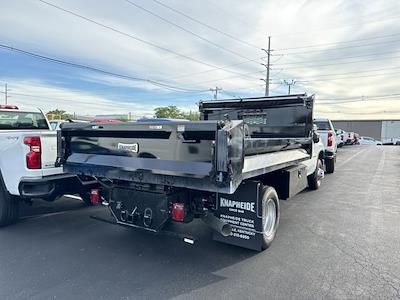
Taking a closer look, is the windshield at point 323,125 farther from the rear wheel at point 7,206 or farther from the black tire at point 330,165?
the rear wheel at point 7,206

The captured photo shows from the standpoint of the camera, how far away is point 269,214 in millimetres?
4215

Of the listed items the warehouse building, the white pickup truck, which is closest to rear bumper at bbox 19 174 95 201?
the white pickup truck

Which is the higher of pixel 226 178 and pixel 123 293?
pixel 226 178

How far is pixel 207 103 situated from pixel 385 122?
6556 cm

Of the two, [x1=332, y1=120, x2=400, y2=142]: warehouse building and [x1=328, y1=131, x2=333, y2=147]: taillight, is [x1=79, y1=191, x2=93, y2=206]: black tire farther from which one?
[x1=332, y1=120, x2=400, y2=142]: warehouse building

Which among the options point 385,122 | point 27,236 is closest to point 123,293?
point 27,236

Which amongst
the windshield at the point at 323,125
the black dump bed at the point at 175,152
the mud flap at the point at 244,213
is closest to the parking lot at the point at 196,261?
the mud flap at the point at 244,213

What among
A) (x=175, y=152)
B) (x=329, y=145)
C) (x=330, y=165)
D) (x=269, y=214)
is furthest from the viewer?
(x=330, y=165)

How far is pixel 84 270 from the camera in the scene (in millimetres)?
3531

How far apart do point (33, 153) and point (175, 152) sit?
235 cm

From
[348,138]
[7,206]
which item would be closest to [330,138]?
[7,206]

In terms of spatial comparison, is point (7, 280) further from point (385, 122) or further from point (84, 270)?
point (385, 122)

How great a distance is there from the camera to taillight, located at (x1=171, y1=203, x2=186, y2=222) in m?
3.53

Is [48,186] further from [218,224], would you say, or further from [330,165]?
[330,165]
